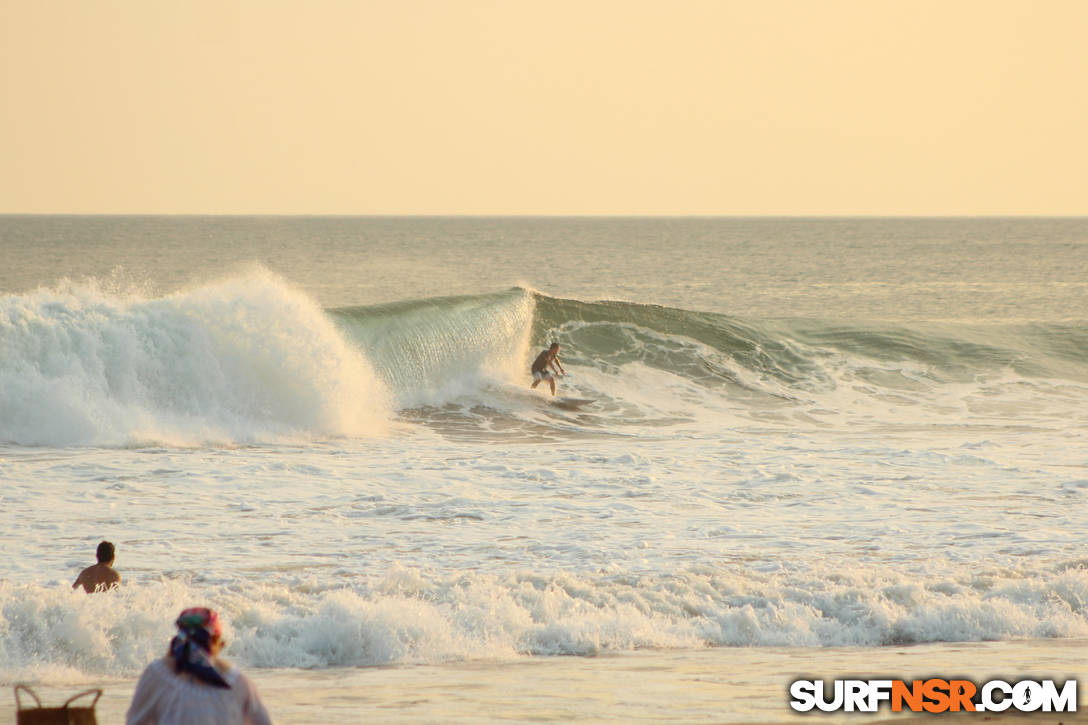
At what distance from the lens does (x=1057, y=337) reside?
30.8 meters

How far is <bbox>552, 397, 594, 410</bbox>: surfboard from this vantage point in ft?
68.4

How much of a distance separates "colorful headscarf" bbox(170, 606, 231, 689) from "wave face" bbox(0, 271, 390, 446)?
1183 centimetres

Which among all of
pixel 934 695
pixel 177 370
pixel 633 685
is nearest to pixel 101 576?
pixel 633 685

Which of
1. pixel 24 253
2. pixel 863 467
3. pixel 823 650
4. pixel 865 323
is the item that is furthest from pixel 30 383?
pixel 24 253

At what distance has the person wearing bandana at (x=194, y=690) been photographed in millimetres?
4004

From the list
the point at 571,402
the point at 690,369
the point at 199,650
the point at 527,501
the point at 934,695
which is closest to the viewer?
the point at 199,650

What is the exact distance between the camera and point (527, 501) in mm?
12445

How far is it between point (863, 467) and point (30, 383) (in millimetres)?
10595

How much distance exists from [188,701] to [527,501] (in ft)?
27.9

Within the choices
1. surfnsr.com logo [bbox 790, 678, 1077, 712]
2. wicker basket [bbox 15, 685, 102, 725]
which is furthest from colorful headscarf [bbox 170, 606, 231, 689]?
surfnsr.com logo [bbox 790, 678, 1077, 712]

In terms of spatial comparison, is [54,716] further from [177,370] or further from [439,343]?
[439,343]

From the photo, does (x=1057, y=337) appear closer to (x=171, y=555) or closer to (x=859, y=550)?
(x=859, y=550)

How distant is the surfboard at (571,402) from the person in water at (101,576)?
12.6 m

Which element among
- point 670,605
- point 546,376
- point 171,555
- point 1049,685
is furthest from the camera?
point 546,376
